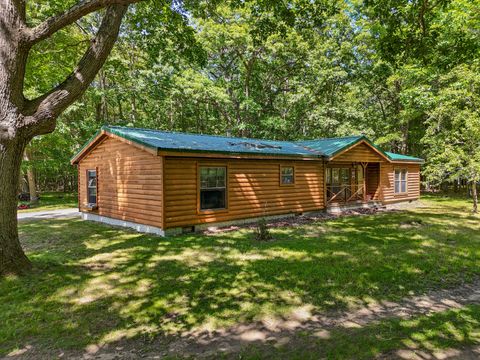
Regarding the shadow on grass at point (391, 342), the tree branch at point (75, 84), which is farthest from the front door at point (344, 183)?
the tree branch at point (75, 84)

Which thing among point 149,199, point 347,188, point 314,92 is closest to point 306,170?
point 347,188

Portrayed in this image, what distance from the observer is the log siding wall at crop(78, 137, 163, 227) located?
9.83 metres

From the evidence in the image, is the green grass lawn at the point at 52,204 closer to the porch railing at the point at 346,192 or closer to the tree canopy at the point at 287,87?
the tree canopy at the point at 287,87

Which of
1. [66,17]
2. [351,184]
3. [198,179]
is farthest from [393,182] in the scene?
[66,17]

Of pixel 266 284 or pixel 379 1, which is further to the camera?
pixel 379 1

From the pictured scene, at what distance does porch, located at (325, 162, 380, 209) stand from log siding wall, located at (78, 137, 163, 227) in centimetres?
879

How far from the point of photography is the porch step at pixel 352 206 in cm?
1520

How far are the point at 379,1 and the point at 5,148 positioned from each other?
831cm

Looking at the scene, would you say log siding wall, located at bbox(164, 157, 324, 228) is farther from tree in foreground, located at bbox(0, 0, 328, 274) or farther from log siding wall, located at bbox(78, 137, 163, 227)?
tree in foreground, located at bbox(0, 0, 328, 274)

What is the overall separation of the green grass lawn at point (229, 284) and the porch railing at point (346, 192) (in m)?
6.50

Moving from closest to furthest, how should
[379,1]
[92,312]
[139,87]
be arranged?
1. [92,312]
2. [379,1]
3. [139,87]

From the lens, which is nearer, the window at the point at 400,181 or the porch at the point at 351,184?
the porch at the point at 351,184

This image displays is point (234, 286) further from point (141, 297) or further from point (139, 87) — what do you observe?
point (139, 87)

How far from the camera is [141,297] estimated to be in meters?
5.04
